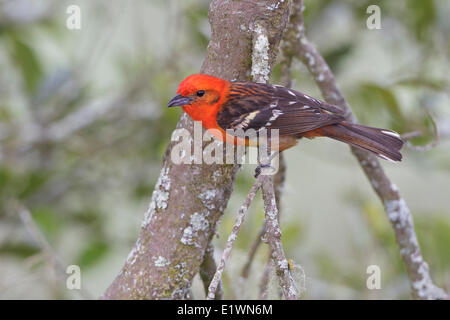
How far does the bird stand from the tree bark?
25 centimetres

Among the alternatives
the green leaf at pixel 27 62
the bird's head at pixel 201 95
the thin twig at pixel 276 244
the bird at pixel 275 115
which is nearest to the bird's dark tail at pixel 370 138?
the bird at pixel 275 115

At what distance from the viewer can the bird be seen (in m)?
2.34

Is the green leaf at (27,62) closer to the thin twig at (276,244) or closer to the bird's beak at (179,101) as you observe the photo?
the bird's beak at (179,101)

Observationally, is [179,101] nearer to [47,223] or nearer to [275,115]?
[275,115]

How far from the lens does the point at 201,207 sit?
2025 millimetres

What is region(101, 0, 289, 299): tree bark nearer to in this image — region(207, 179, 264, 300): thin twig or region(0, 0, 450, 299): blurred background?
region(207, 179, 264, 300): thin twig

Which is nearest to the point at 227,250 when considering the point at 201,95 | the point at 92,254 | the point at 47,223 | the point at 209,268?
the point at 209,268

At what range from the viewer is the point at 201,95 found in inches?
95.6

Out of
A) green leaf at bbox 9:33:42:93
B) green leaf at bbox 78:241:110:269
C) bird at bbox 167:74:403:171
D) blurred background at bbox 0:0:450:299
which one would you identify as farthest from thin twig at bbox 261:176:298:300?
green leaf at bbox 9:33:42:93

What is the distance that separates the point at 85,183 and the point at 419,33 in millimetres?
3088

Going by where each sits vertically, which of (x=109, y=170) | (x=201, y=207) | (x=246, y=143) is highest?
(x=109, y=170)

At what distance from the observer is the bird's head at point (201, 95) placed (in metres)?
2.23
